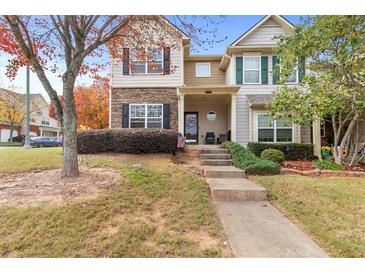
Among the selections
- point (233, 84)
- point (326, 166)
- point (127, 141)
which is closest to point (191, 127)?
point (233, 84)

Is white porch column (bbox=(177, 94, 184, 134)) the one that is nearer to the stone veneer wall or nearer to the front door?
the stone veneer wall

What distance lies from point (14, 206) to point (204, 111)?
10.3 m

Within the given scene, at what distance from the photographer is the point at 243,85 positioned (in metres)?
11.4

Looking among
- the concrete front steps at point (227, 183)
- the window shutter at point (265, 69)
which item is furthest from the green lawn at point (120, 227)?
the window shutter at point (265, 69)

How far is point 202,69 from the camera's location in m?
13.5

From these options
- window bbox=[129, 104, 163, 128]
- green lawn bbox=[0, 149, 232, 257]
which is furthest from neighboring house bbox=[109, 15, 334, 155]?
green lawn bbox=[0, 149, 232, 257]

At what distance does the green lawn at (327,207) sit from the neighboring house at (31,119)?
33.6m

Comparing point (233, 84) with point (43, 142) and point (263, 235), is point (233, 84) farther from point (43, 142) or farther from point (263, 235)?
point (43, 142)

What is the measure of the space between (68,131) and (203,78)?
9412 mm

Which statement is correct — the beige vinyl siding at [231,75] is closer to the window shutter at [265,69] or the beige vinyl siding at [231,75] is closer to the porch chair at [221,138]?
the window shutter at [265,69]

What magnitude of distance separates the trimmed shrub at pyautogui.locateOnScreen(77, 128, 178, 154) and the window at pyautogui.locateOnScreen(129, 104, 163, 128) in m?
2.42
